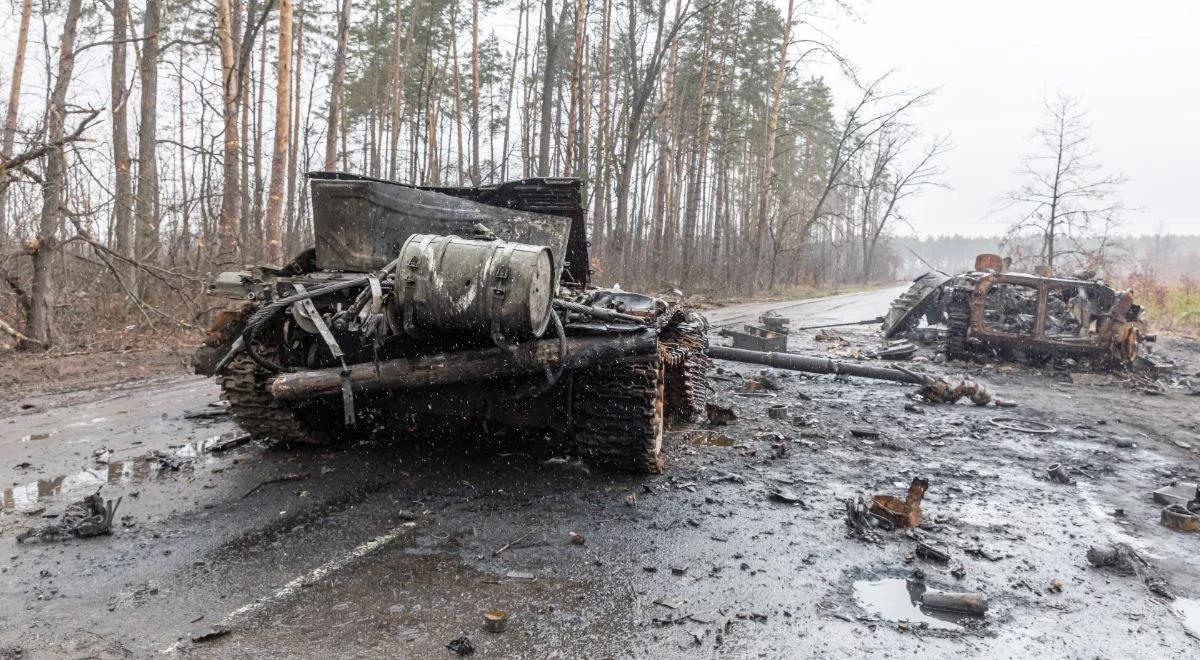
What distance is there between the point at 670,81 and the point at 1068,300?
48.8ft

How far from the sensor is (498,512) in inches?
161

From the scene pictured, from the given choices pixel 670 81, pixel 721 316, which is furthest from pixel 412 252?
pixel 670 81

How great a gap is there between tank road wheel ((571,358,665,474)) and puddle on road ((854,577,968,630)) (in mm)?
1642

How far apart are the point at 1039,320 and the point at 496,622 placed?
11.2 meters

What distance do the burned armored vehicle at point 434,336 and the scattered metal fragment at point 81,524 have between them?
940mm

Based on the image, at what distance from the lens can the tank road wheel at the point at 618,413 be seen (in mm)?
4535

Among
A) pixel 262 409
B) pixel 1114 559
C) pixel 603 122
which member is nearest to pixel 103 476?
pixel 262 409

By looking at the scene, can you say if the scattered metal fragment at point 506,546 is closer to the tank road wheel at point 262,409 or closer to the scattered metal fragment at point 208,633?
the scattered metal fragment at point 208,633

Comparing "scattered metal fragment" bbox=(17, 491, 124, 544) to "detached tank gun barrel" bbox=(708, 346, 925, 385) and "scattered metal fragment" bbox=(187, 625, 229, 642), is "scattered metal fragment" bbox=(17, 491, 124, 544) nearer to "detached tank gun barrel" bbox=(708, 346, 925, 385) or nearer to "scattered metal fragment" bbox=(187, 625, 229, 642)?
"scattered metal fragment" bbox=(187, 625, 229, 642)

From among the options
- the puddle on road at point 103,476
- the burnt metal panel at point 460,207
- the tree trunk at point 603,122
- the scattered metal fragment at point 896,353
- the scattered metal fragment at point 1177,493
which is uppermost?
the tree trunk at point 603,122

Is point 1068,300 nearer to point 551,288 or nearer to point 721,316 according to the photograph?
point 721,316

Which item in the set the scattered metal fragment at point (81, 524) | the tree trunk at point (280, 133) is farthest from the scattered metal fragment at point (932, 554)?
the tree trunk at point (280, 133)

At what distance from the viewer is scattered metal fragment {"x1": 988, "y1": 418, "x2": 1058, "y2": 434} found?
6.93 meters

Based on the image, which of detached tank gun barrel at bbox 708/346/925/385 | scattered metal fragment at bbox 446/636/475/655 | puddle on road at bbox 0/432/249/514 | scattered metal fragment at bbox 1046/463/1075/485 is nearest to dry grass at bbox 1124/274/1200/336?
detached tank gun barrel at bbox 708/346/925/385
